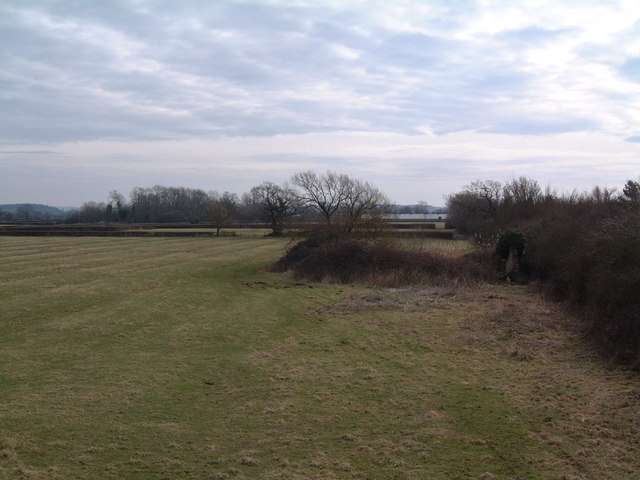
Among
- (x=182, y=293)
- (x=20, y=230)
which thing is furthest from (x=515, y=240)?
(x=20, y=230)

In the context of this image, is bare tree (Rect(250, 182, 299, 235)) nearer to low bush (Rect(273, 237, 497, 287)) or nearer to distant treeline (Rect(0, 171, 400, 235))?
distant treeline (Rect(0, 171, 400, 235))

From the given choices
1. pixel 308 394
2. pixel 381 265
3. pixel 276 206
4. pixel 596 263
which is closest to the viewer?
pixel 308 394

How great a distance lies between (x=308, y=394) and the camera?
25.7 feet

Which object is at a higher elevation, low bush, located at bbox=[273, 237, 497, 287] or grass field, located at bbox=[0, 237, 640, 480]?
low bush, located at bbox=[273, 237, 497, 287]

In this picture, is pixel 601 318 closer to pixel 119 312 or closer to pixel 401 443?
pixel 401 443

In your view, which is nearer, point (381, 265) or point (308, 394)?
point (308, 394)

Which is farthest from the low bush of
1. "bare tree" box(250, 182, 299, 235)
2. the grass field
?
"bare tree" box(250, 182, 299, 235)

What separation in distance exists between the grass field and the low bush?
6.55 meters

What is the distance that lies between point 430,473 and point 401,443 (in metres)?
0.77

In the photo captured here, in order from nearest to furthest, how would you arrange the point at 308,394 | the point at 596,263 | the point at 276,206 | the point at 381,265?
the point at 308,394 → the point at 596,263 → the point at 381,265 → the point at 276,206

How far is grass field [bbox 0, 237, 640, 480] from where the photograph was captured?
18.1 feet

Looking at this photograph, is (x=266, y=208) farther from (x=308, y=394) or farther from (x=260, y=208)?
(x=308, y=394)

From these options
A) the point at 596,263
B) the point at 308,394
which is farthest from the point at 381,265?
the point at 308,394

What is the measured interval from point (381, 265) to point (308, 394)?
53.7ft
